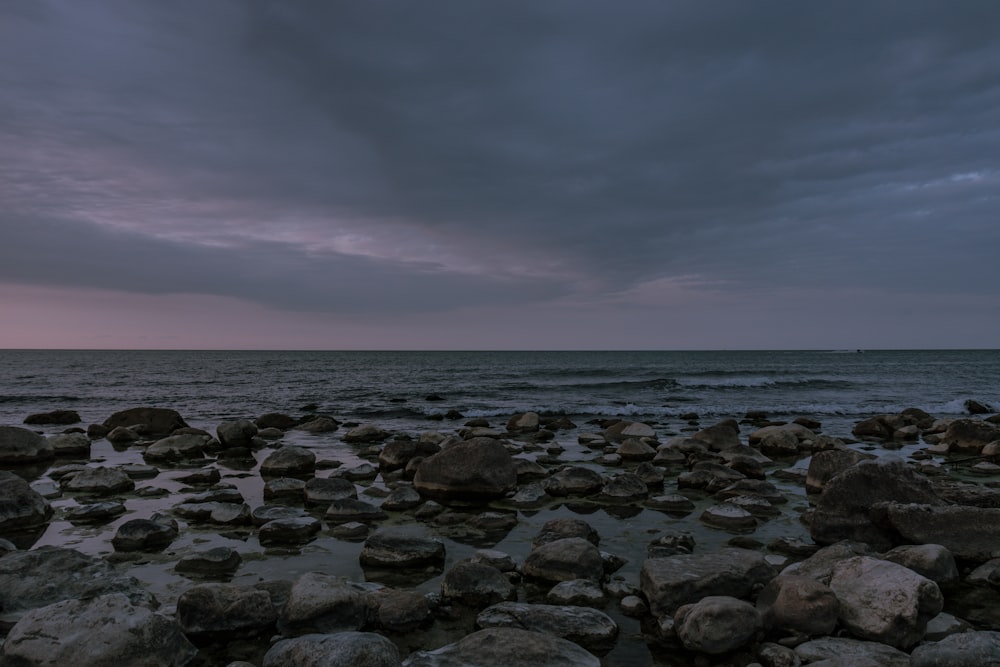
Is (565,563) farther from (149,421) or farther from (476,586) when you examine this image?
(149,421)

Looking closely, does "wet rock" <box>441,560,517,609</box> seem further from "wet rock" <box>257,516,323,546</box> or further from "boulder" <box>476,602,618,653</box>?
"wet rock" <box>257,516,323,546</box>

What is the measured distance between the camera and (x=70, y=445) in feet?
52.3

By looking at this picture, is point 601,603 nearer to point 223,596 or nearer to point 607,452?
point 223,596

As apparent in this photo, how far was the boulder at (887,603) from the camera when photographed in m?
5.18

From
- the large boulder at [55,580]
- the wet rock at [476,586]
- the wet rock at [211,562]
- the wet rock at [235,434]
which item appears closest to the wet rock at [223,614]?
the large boulder at [55,580]

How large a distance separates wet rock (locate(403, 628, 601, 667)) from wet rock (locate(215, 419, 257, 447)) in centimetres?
1431

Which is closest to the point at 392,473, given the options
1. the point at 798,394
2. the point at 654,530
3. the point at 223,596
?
the point at 654,530

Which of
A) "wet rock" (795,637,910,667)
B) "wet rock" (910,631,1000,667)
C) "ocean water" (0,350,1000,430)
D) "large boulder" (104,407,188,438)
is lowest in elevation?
"ocean water" (0,350,1000,430)

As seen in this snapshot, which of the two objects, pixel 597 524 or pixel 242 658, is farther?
pixel 597 524

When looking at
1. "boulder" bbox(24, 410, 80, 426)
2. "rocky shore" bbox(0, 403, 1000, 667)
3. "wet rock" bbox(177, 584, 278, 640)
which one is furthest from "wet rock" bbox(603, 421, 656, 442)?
"boulder" bbox(24, 410, 80, 426)

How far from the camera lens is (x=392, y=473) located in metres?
13.4

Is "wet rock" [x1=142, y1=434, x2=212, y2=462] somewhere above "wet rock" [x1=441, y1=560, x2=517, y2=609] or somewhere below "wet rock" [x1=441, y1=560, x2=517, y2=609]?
below

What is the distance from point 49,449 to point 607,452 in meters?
14.6

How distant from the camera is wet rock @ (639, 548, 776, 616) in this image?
19.2 ft
